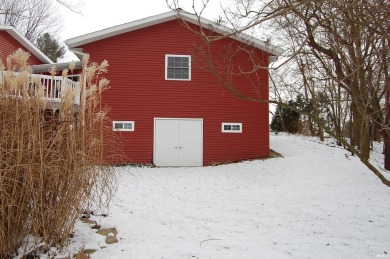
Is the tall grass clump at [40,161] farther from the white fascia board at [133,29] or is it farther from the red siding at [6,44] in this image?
the red siding at [6,44]

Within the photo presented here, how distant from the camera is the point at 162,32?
13.8 m

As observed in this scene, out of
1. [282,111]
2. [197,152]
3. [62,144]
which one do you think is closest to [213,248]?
[62,144]

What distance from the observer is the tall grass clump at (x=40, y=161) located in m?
3.65

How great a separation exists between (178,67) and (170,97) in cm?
126

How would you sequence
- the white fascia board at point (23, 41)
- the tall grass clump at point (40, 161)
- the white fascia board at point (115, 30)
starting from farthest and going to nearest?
the white fascia board at point (23, 41) → the white fascia board at point (115, 30) → the tall grass clump at point (40, 161)

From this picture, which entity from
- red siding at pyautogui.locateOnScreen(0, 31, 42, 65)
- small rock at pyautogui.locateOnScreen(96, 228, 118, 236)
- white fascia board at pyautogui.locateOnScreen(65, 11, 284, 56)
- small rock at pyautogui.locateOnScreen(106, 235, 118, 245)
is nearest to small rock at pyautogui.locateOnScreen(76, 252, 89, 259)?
small rock at pyautogui.locateOnScreen(106, 235, 118, 245)

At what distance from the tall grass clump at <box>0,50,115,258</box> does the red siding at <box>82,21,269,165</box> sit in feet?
30.3

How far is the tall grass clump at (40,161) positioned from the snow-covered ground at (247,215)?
0.56 meters

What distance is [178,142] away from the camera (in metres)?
13.6

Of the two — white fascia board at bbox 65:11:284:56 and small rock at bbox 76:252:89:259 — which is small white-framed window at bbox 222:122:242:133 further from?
small rock at bbox 76:252:89:259

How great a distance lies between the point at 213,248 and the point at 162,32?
35.1 feet

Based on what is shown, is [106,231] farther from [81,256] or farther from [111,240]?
[81,256]

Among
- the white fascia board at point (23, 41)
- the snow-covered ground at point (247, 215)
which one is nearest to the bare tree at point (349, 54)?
the snow-covered ground at point (247, 215)

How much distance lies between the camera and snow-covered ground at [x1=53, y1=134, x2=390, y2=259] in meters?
4.70
